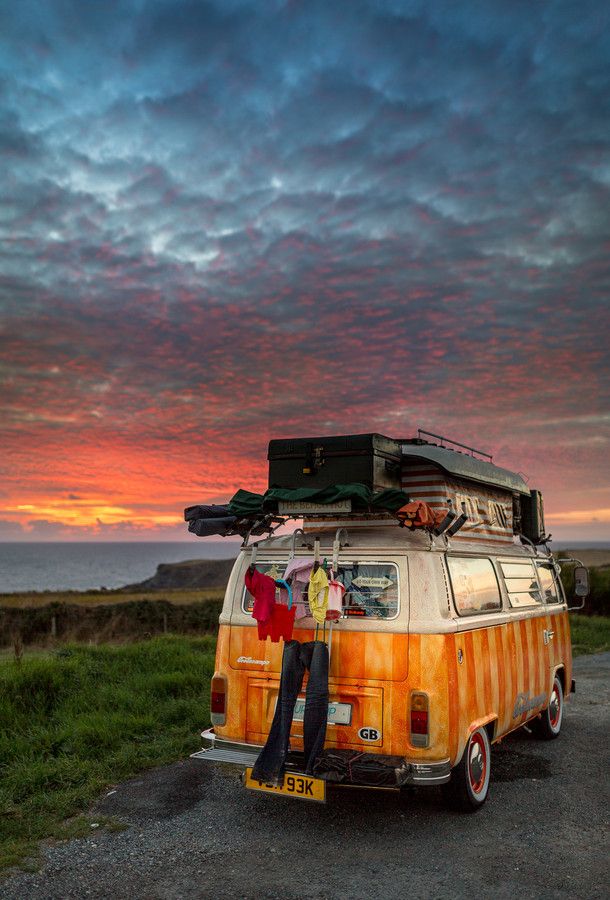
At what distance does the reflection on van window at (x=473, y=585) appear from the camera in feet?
21.1

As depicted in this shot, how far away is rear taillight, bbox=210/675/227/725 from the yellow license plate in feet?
2.48

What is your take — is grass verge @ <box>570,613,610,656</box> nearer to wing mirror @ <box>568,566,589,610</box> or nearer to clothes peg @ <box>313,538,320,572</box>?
wing mirror @ <box>568,566,589,610</box>

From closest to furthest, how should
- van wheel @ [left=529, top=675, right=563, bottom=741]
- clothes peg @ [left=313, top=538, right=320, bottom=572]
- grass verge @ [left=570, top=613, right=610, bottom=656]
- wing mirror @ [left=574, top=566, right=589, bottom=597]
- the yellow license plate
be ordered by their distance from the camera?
the yellow license plate
clothes peg @ [left=313, top=538, right=320, bottom=572]
van wheel @ [left=529, top=675, right=563, bottom=741]
wing mirror @ [left=574, top=566, right=589, bottom=597]
grass verge @ [left=570, top=613, right=610, bottom=656]

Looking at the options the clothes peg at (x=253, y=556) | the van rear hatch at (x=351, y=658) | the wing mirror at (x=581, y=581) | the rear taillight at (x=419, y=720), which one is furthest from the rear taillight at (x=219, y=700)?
the wing mirror at (x=581, y=581)

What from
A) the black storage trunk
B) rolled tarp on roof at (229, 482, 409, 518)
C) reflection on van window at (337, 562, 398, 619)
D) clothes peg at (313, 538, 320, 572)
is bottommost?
reflection on van window at (337, 562, 398, 619)

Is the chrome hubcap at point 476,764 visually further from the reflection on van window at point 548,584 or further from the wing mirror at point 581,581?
the wing mirror at point 581,581

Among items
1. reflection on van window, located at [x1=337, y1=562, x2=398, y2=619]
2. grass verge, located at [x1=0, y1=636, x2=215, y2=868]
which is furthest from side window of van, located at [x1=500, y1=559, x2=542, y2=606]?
grass verge, located at [x1=0, y1=636, x2=215, y2=868]

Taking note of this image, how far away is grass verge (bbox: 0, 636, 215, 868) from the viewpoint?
21.1 ft

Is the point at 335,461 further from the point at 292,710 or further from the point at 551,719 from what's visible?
the point at 551,719

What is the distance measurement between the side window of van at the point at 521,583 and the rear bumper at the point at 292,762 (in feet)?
8.29

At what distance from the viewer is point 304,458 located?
23.4ft

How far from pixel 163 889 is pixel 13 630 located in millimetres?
22106

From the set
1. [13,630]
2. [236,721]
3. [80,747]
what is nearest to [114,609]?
[13,630]

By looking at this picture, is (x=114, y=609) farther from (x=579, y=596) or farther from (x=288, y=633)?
(x=288, y=633)
